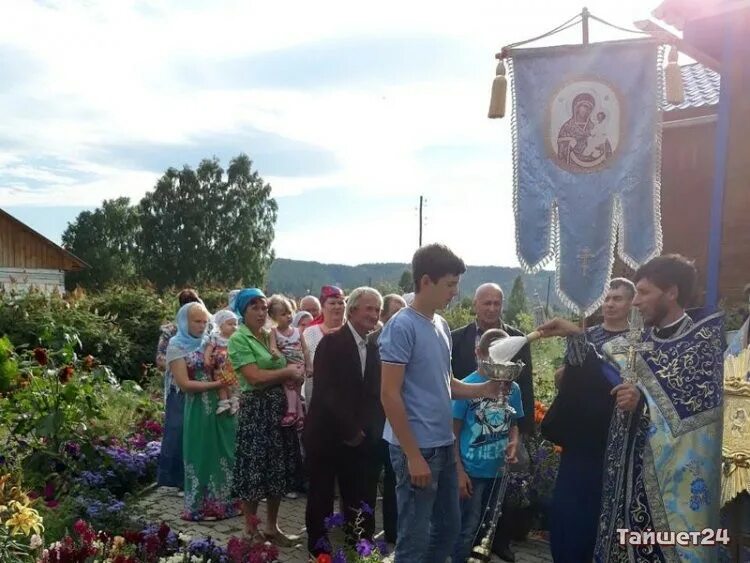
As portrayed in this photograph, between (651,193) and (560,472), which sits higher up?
(651,193)

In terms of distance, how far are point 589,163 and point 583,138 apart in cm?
16

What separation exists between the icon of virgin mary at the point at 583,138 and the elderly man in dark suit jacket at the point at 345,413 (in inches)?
56.8

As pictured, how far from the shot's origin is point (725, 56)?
3.82 meters

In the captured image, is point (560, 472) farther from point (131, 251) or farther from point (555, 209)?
point (131, 251)

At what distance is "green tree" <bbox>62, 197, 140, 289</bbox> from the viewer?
4631cm

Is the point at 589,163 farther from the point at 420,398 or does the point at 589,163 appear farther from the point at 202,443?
the point at 202,443

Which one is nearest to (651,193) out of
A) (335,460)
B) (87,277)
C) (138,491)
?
(335,460)

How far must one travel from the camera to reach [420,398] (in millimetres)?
3107

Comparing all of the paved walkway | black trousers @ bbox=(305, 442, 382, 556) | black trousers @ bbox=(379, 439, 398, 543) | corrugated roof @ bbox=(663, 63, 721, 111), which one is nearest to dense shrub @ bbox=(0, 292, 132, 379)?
the paved walkway

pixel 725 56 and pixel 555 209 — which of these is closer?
pixel 725 56

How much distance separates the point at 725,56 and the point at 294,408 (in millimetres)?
3494

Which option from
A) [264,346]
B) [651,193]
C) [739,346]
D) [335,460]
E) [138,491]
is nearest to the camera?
[739,346]

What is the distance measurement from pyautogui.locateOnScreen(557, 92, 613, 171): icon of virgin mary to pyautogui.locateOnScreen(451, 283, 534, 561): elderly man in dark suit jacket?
0.89 meters

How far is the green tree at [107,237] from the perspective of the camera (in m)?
46.3
